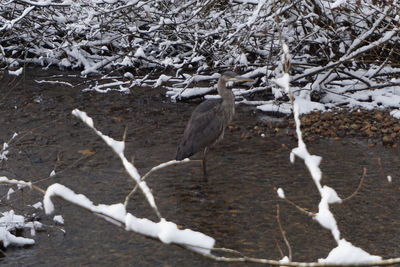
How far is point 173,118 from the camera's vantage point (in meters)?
9.52

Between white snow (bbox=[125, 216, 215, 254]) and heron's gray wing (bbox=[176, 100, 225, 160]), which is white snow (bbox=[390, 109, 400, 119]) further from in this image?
white snow (bbox=[125, 216, 215, 254])

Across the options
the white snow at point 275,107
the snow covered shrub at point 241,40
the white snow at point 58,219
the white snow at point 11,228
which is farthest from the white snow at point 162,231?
the white snow at point 275,107

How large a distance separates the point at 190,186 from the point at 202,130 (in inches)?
31.6

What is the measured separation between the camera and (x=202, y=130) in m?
7.25

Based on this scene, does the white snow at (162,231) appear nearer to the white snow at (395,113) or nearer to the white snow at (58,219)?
the white snow at (58,219)

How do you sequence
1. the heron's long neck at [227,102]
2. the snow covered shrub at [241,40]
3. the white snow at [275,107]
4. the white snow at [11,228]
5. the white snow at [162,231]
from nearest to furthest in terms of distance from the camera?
the white snow at [162,231], the white snow at [11,228], the heron's long neck at [227,102], the snow covered shrub at [241,40], the white snow at [275,107]

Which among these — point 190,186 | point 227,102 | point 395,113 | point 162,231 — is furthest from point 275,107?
point 162,231

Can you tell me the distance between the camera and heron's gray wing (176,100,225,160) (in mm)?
7102

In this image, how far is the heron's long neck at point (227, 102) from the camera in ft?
25.1

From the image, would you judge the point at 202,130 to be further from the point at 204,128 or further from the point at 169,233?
the point at 169,233

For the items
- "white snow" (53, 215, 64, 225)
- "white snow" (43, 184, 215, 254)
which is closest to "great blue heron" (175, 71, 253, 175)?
"white snow" (53, 215, 64, 225)

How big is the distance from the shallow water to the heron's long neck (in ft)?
1.51

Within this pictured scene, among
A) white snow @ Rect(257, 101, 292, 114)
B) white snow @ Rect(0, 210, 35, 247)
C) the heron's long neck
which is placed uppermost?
white snow @ Rect(257, 101, 292, 114)

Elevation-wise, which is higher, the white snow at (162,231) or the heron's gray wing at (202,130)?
the heron's gray wing at (202,130)
